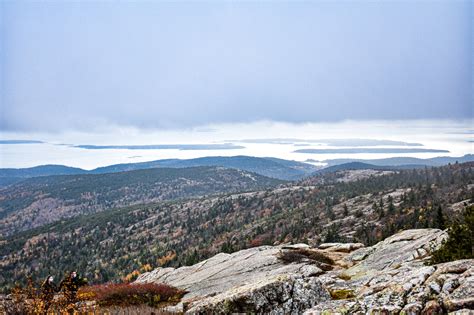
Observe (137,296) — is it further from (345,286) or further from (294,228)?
(294,228)

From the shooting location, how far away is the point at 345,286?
16.9 metres

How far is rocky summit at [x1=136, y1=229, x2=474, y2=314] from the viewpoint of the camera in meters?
9.94

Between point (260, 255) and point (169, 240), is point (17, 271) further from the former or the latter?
point (260, 255)

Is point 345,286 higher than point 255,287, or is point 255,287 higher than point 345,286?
point 255,287

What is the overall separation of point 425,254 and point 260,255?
13.2m

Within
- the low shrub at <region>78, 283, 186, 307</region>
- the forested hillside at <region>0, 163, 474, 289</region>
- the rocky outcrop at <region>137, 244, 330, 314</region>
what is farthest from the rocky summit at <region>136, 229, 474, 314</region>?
the forested hillside at <region>0, 163, 474, 289</region>

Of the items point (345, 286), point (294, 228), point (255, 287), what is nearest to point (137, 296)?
point (255, 287)

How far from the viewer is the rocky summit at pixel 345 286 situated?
32.6 feet

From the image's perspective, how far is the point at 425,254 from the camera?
21.7 m

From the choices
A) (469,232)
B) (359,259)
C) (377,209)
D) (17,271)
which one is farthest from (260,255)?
(17,271)

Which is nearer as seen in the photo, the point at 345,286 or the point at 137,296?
the point at 345,286

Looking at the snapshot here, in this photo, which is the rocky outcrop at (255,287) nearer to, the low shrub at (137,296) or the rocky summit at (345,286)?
the rocky summit at (345,286)

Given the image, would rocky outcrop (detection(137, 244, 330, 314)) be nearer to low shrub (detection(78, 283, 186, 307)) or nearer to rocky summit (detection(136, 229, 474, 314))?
rocky summit (detection(136, 229, 474, 314))

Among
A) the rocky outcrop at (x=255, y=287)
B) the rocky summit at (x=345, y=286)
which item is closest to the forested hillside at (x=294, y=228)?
the rocky summit at (x=345, y=286)
